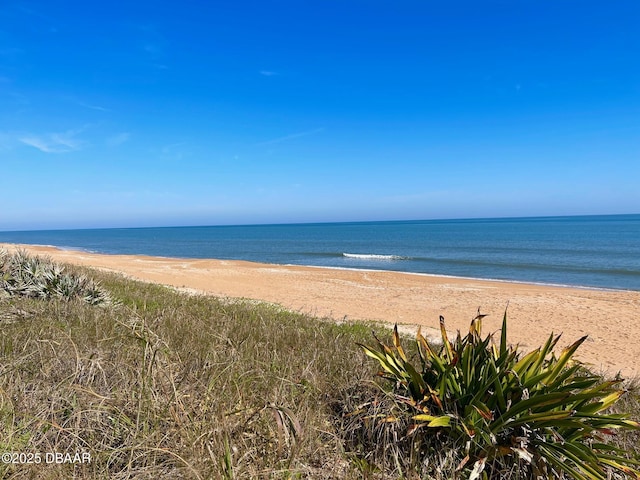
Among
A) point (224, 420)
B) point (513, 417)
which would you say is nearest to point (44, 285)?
point (224, 420)

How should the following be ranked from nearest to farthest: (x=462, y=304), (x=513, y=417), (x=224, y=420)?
1. (x=224, y=420)
2. (x=513, y=417)
3. (x=462, y=304)

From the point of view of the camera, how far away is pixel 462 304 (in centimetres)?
1652

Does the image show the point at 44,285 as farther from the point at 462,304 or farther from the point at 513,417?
the point at 462,304

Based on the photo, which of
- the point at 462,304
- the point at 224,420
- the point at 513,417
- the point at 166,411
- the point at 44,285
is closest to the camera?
the point at 224,420

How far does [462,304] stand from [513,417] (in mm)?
14863

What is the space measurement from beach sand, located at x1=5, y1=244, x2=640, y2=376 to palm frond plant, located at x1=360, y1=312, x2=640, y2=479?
6.20 m

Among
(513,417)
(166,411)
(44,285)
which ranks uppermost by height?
(44,285)

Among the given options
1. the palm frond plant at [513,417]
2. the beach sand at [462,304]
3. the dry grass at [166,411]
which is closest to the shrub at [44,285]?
the dry grass at [166,411]

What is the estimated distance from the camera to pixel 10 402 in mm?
2416

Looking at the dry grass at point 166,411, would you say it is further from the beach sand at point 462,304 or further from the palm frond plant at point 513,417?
the beach sand at point 462,304

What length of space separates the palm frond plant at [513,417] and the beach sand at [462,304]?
20.4ft

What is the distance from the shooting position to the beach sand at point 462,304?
37.4 feet

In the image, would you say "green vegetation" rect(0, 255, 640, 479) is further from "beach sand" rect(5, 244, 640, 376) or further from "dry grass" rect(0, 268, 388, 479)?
"beach sand" rect(5, 244, 640, 376)

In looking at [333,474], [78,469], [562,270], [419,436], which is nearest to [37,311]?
[78,469]
